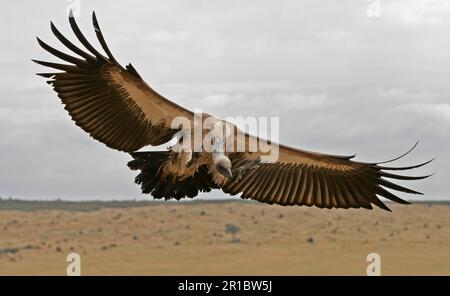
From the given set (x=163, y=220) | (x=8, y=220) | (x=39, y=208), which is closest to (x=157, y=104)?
(x=163, y=220)

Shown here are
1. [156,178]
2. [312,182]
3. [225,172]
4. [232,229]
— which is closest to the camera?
[225,172]

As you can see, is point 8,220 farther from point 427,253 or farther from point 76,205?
point 427,253

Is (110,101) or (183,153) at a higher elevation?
(110,101)

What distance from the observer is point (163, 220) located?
140 ft

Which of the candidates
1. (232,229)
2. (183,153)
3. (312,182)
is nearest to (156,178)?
(183,153)

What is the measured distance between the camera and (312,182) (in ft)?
39.7

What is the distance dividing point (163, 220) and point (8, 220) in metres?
8.80

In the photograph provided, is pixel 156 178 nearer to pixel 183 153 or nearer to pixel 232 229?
pixel 183 153

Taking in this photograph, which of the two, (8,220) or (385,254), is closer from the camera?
(385,254)

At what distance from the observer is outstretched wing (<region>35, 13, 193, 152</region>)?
10.3m

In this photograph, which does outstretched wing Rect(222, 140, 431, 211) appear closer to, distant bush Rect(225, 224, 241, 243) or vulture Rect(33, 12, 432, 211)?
vulture Rect(33, 12, 432, 211)

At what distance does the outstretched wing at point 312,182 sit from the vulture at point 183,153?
2cm

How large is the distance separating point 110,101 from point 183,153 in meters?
1.42

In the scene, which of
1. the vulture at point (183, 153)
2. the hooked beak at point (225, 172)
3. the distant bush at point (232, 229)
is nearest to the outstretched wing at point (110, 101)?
the vulture at point (183, 153)
